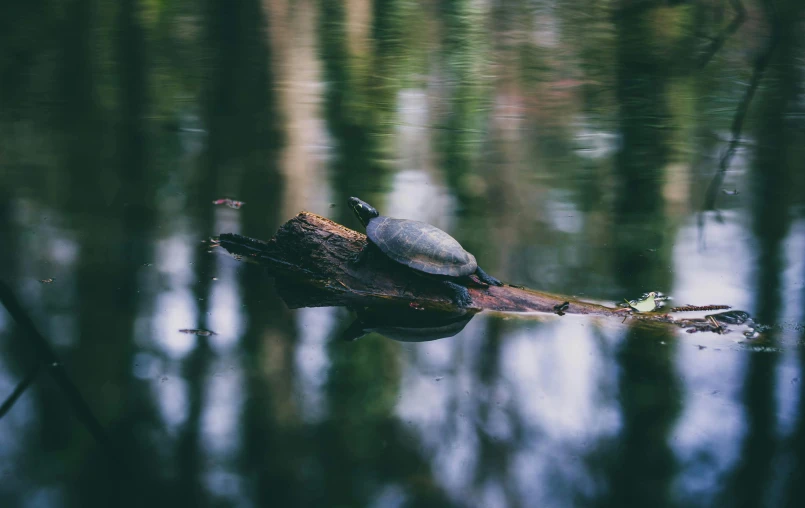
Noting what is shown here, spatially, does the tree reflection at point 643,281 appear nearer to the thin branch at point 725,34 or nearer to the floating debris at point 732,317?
the floating debris at point 732,317

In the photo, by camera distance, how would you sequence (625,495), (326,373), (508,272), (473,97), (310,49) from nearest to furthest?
(625,495), (326,373), (508,272), (473,97), (310,49)

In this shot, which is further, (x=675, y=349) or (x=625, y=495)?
(x=675, y=349)

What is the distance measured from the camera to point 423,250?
14.0ft

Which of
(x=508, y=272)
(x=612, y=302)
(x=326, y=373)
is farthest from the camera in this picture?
(x=508, y=272)

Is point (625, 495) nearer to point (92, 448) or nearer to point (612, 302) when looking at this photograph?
point (612, 302)

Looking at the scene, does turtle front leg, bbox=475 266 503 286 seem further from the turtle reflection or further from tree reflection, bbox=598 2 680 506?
tree reflection, bbox=598 2 680 506

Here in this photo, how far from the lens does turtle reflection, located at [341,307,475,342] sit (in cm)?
408

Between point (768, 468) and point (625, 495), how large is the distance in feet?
2.46

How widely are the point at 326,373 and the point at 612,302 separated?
6.63ft

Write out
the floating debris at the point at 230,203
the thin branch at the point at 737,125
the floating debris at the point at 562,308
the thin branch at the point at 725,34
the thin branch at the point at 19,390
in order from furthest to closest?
1. the thin branch at the point at 725,34
2. the thin branch at the point at 737,125
3. the floating debris at the point at 230,203
4. the floating debris at the point at 562,308
5. the thin branch at the point at 19,390

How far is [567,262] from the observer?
525 cm

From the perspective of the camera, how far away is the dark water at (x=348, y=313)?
311 centimetres

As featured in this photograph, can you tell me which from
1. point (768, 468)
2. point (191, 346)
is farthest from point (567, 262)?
point (191, 346)

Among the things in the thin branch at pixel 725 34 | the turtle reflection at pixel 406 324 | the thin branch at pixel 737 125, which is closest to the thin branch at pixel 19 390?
the turtle reflection at pixel 406 324
